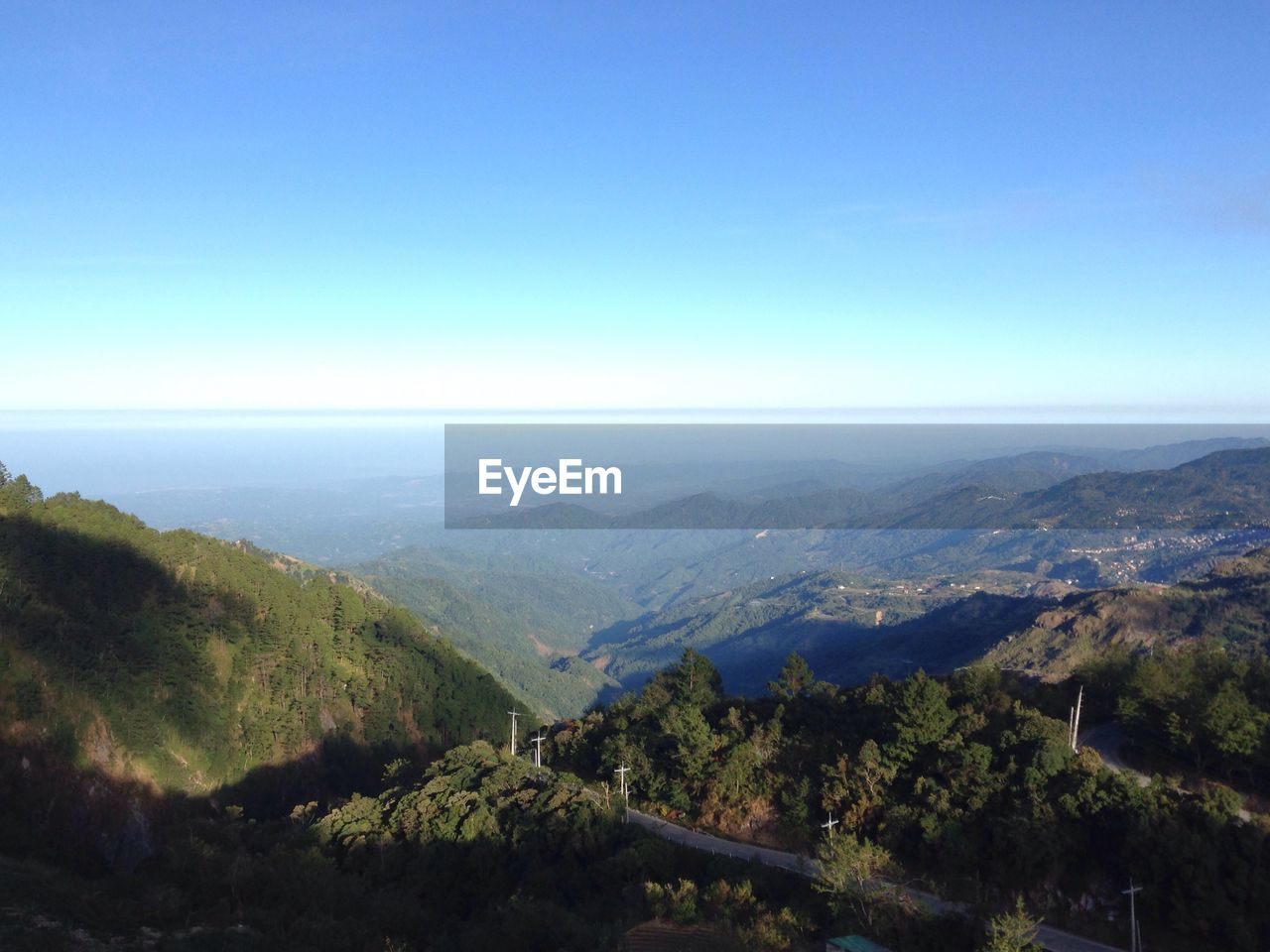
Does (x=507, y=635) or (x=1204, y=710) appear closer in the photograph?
(x=1204, y=710)

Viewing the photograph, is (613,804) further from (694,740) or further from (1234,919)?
(1234,919)

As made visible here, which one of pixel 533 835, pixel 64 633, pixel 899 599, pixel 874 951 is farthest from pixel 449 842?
pixel 899 599

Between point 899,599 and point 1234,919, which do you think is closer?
point 1234,919

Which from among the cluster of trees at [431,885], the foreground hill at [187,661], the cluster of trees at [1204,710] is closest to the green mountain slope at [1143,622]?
the cluster of trees at [1204,710]

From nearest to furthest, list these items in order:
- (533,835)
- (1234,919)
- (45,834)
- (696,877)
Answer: (1234,919) < (696,877) < (533,835) < (45,834)

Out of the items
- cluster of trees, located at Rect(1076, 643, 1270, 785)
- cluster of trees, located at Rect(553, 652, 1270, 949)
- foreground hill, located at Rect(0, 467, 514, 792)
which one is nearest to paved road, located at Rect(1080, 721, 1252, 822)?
cluster of trees, located at Rect(1076, 643, 1270, 785)

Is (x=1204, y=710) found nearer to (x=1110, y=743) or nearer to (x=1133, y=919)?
(x=1110, y=743)

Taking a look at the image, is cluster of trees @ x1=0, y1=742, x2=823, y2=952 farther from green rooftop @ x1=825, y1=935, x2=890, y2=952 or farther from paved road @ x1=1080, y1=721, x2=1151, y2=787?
paved road @ x1=1080, y1=721, x2=1151, y2=787

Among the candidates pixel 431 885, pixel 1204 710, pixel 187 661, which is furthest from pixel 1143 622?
pixel 187 661
